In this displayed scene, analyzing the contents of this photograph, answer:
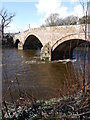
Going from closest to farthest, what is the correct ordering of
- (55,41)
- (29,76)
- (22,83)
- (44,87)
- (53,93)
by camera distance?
(53,93), (44,87), (22,83), (29,76), (55,41)

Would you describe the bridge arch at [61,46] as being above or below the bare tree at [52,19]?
below

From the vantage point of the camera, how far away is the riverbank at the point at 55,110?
116 inches

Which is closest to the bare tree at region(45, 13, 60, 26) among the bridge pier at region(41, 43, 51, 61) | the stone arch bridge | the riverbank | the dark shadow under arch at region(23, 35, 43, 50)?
the dark shadow under arch at region(23, 35, 43, 50)

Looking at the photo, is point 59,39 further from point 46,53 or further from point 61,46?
point 46,53

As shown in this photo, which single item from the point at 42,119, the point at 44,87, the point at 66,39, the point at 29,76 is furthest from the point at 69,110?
the point at 66,39

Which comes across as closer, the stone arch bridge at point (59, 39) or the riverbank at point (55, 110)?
the riverbank at point (55, 110)

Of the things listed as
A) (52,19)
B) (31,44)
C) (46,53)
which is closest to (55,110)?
(46,53)

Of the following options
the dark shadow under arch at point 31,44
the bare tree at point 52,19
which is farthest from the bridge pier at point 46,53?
the bare tree at point 52,19

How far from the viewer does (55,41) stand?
13852 mm

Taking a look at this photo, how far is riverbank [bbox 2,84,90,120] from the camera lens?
294cm

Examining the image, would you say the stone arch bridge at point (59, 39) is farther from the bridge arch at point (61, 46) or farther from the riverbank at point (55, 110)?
the riverbank at point (55, 110)

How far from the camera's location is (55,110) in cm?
317

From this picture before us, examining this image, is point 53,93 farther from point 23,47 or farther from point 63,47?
point 23,47

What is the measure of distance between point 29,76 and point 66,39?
15.1 feet
